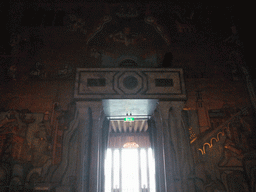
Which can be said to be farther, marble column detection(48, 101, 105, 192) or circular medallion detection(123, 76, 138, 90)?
circular medallion detection(123, 76, 138, 90)

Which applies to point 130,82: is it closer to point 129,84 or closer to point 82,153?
point 129,84

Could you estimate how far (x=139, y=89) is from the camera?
5.59 metres

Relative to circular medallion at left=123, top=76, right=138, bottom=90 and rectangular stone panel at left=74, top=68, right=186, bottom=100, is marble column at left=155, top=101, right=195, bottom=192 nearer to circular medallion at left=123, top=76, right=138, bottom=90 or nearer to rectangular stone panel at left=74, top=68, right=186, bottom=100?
rectangular stone panel at left=74, top=68, right=186, bottom=100

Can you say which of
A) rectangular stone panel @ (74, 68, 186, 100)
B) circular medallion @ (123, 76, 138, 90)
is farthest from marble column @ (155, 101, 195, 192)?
circular medallion @ (123, 76, 138, 90)

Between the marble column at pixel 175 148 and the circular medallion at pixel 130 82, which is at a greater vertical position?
the circular medallion at pixel 130 82

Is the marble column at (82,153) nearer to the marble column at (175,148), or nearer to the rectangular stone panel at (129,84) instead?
the rectangular stone panel at (129,84)

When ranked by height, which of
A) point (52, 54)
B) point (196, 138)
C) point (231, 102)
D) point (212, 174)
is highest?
point (52, 54)

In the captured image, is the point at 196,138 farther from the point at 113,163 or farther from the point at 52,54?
the point at 113,163

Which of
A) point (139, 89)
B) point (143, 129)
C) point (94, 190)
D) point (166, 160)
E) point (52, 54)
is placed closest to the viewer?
point (94, 190)

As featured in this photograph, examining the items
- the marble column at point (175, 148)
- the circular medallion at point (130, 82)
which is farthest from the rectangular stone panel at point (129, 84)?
the marble column at point (175, 148)

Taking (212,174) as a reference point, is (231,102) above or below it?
above

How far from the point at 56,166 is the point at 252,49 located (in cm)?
677

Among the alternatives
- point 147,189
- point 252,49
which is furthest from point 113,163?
point 252,49

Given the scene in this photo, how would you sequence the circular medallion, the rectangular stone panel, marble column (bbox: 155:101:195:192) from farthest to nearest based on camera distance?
1. the circular medallion
2. the rectangular stone panel
3. marble column (bbox: 155:101:195:192)
